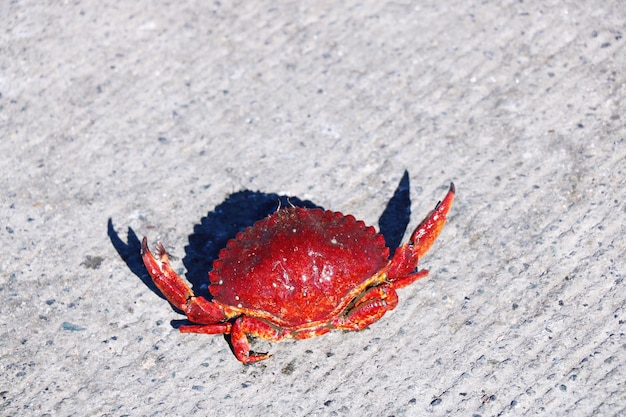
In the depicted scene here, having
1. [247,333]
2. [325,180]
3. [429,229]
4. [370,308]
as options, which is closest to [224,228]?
[325,180]

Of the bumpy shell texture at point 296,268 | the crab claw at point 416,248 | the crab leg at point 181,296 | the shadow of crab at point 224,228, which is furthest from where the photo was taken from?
the shadow of crab at point 224,228

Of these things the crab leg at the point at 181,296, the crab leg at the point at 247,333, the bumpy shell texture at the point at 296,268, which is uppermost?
the bumpy shell texture at the point at 296,268

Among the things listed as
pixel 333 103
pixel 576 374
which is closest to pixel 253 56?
pixel 333 103

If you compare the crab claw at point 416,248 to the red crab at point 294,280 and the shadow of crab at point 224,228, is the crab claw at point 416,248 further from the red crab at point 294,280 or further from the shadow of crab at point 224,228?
the shadow of crab at point 224,228

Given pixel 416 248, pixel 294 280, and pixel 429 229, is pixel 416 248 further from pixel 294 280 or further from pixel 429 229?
pixel 294 280

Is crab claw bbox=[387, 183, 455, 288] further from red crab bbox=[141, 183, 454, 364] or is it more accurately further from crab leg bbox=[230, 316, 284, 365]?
crab leg bbox=[230, 316, 284, 365]

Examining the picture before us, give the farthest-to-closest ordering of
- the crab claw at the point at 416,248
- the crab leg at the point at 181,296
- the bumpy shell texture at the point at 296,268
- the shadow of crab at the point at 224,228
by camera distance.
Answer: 1. the shadow of crab at the point at 224,228
2. the crab claw at the point at 416,248
3. the crab leg at the point at 181,296
4. the bumpy shell texture at the point at 296,268

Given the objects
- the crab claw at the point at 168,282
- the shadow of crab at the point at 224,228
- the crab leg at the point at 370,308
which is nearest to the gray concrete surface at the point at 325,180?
→ the shadow of crab at the point at 224,228

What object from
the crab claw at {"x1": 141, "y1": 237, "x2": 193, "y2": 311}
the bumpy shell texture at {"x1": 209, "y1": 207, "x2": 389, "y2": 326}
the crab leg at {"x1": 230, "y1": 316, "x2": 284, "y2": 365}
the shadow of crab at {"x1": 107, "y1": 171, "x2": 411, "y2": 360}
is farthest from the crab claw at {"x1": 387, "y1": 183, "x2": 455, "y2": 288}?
the crab claw at {"x1": 141, "y1": 237, "x2": 193, "y2": 311}
